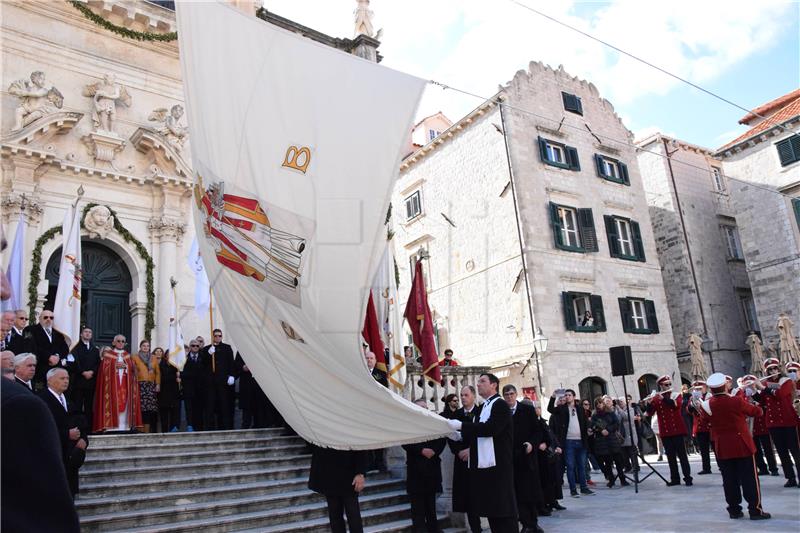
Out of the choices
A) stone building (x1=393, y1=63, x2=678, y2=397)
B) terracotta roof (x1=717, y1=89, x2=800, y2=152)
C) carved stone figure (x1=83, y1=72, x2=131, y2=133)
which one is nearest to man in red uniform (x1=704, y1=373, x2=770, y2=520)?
carved stone figure (x1=83, y1=72, x2=131, y2=133)

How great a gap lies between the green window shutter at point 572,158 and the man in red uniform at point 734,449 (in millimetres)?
18355

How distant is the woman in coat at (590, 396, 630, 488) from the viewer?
12.4 meters

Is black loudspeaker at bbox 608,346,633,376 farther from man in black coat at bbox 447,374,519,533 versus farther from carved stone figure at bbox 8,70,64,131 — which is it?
carved stone figure at bbox 8,70,64,131

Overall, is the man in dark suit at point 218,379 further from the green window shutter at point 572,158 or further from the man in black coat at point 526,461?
the green window shutter at point 572,158

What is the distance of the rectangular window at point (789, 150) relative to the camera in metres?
25.8

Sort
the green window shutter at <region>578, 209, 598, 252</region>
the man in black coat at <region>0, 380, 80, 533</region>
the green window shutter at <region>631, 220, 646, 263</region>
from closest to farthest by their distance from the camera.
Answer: the man in black coat at <region>0, 380, 80, 533</region>
the green window shutter at <region>578, 209, 598, 252</region>
the green window shutter at <region>631, 220, 646, 263</region>

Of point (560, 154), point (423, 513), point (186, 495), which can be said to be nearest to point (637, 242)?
point (560, 154)

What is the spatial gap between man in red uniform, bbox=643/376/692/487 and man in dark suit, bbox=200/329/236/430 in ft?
25.7

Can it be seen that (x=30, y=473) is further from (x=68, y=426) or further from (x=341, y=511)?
(x=68, y=426)

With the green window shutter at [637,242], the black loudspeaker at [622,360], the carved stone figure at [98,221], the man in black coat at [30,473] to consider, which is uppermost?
the green window shutter at [637,242]

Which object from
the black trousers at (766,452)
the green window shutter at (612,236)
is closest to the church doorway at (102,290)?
the black trousers at (766,452)

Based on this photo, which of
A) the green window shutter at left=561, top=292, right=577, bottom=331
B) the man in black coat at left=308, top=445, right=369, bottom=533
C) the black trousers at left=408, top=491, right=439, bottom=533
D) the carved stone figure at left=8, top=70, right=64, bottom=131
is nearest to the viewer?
the man in black coat at left=308, top=445, right=369, bottom=533

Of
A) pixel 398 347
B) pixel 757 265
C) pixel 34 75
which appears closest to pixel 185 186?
pixel 34 75

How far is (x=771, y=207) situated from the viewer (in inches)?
1058
